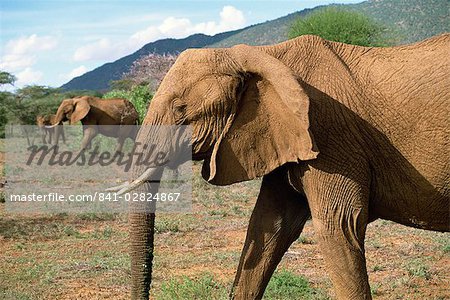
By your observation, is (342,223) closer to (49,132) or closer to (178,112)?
(178,112)

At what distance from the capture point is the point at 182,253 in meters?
8.15

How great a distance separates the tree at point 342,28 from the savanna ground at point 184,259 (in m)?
12.2

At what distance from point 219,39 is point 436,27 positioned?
118 feet

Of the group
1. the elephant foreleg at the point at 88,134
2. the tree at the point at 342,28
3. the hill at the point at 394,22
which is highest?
the hill at the point at 394,22

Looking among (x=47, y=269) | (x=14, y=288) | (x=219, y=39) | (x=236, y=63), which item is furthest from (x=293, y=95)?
(x=219, y=39)

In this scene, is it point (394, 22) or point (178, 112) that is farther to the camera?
point (394, 22)

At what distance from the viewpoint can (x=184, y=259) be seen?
305 inches

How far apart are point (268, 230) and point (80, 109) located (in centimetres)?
1584

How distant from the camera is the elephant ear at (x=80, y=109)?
19469mm

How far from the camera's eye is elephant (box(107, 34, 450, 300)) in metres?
3.86

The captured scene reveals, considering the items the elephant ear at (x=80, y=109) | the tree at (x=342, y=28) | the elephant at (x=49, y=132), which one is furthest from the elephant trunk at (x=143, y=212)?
the elephant at (x=49, y=132)

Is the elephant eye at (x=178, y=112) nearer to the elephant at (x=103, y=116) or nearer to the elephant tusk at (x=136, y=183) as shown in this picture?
the elephant tusk at (x=136, y=183)

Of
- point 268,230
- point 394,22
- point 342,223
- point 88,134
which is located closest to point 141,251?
point 268,230

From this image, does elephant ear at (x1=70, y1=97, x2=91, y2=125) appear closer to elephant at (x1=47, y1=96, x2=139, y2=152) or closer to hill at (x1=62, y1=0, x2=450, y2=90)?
elephant at (x1=47, y1=96, x2=139, y2=152)
